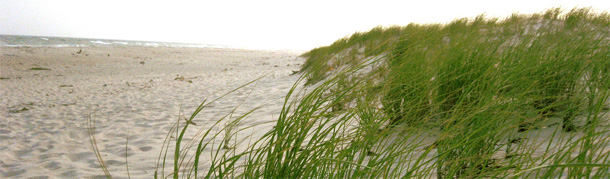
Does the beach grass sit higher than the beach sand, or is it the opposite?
the beach grass

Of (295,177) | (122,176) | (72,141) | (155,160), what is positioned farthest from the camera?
(72,141)

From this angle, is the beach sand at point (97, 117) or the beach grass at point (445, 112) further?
the beach sand at point (97, 117)

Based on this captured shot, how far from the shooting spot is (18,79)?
8.65 meters

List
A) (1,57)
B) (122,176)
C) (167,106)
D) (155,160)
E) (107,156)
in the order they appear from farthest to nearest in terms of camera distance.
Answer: (1,57)
(167,106)
(107,156)
(155,160)
(122,176)

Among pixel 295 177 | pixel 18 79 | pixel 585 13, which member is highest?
pixel 585 13

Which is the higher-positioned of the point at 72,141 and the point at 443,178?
the point at 443,178

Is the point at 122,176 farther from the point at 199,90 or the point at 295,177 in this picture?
the point at 199,90

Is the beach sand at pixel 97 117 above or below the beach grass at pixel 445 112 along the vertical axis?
below

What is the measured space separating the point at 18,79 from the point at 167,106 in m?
6.40

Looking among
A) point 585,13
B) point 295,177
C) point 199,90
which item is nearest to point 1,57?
point 199,90

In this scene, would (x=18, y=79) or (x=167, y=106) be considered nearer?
(x=167, y=106)

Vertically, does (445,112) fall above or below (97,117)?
above

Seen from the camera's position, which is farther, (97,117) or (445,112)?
(97,117)

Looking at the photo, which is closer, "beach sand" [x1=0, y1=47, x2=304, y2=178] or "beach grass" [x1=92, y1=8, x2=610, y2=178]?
"beach grass" [x1=92, y1=8, x2=610, y2=178]
